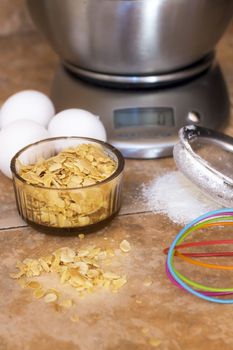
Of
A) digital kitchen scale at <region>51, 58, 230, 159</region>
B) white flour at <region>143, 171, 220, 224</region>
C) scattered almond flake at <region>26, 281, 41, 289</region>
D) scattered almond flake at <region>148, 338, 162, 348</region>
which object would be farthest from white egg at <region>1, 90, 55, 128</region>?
scattered almond flake at <region>148, 338, 162, 348</region>

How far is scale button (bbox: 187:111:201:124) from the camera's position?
2.85ft

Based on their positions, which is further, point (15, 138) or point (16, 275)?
point (15, 138)

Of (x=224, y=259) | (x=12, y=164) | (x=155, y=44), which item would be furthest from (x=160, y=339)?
(x=155, y=44)

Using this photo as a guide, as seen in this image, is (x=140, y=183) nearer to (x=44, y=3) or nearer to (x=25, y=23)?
(x=44, y=3)

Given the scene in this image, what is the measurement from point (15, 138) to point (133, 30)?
0.62 ft

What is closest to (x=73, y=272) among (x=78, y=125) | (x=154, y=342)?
(x=154, y=342)

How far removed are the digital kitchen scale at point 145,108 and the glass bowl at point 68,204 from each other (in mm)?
110

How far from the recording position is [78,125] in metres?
0.81

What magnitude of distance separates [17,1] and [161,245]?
2.34 ft

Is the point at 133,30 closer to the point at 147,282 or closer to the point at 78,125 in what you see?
the point at 78,125

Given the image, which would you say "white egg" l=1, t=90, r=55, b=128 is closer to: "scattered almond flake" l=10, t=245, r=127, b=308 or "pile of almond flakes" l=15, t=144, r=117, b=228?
"pile of almond flakes" l=15, t=144, r=117, b=228

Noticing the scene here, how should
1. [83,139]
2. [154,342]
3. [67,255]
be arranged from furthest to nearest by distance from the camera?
[83,139] < [67,255] < [154,342]

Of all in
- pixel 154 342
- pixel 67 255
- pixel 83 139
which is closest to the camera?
pixel 154 342

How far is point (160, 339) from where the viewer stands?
1.88 ft
